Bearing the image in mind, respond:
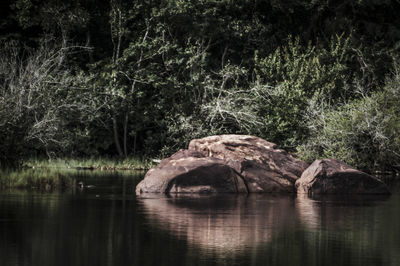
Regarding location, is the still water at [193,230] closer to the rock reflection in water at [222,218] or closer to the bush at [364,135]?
the rock reflection in water at [222,218]

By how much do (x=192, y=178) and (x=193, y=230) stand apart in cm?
862

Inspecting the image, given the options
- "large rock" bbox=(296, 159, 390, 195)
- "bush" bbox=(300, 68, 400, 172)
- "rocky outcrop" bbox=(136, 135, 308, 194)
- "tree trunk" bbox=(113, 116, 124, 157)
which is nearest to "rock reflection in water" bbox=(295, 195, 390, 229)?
"large rock" bbox=(296, 159, 390, 195)

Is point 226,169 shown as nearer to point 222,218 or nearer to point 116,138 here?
point 222,218

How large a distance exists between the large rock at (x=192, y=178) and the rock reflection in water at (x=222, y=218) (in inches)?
46.5

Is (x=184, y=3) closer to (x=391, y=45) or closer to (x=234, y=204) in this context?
(x=391, y=45)

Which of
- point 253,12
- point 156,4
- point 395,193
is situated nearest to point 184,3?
point 156,4

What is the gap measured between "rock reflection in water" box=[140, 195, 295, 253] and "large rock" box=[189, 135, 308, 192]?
191 centimetres

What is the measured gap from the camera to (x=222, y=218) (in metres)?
14.4

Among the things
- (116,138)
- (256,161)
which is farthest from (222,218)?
(116,138)

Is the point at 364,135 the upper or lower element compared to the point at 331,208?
upper

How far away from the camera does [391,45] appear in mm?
→ 38188

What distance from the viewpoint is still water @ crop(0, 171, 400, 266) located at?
31.6 ft

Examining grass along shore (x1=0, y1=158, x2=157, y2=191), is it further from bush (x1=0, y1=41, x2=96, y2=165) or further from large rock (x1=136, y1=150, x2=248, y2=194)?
large rock (x1=136, y1=150, x2=248, y2=194)

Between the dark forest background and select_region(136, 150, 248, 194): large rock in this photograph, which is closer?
select_region(136, 150, 248, 194): large rock
